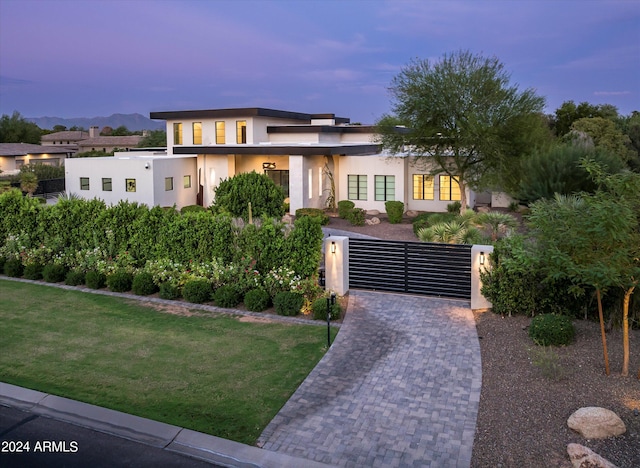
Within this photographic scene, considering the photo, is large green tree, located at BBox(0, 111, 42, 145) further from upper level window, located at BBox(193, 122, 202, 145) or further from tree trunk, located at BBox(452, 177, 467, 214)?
tree trunk, located at BBox(452, 177, 467, 214)

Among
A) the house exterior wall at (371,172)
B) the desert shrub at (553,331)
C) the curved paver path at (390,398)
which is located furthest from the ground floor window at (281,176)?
the desert shrub at (553,331)

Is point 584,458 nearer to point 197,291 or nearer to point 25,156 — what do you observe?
point 197,291

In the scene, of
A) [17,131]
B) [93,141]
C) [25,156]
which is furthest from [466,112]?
[17,131]

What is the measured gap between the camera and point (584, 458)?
7.30 m

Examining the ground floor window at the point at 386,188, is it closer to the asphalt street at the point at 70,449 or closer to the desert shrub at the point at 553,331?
the desert shrub at the point at 553,331

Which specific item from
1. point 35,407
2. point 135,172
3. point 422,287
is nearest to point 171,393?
point 35,407

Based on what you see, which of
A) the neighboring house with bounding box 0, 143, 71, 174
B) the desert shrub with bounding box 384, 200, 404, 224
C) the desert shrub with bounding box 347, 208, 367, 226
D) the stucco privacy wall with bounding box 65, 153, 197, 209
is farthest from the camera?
the neighboring house with bounding box 0, 143, 71, 174

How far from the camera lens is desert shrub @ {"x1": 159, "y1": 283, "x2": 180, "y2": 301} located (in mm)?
15711

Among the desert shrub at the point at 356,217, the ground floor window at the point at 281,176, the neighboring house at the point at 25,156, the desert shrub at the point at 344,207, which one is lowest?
the desert shrub at the point at 356,217

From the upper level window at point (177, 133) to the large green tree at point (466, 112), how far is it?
47.1ft

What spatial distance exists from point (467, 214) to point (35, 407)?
60.6 ft

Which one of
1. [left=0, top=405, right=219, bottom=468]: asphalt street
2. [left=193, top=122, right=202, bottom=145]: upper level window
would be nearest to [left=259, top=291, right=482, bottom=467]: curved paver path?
[left=0, top=405, right=219, bottom=468]: asphalt street

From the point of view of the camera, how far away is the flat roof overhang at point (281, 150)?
30547 millimetres

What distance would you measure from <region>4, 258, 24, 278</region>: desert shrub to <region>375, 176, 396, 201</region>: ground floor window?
62.8 ft
